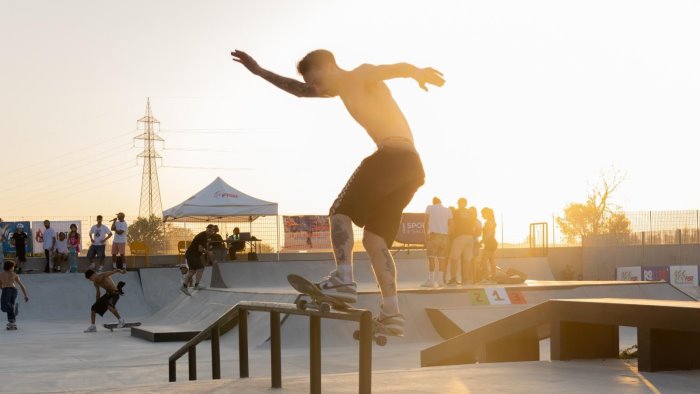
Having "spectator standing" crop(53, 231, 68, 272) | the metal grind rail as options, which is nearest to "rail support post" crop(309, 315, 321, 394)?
the metal grind rail

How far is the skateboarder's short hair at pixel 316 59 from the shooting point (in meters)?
5.31

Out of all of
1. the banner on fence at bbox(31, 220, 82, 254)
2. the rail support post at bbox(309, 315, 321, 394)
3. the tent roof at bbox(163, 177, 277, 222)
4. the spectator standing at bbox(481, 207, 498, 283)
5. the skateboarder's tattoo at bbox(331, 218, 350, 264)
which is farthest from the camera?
the banner on fence at bbox(31, 220, 82, 254)

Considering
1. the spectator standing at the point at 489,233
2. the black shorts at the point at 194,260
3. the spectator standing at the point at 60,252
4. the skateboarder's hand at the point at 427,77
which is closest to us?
the skateboarder's hand at the point at 427,77

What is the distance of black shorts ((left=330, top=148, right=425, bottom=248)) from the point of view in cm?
508

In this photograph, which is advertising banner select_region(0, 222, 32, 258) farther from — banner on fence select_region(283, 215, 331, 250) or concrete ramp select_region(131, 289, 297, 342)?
concrete ramp select_region(131, 289, 297, 342)

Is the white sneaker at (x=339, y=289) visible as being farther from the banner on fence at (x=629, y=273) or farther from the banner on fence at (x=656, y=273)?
the banner on fence at (x=629, y=273)

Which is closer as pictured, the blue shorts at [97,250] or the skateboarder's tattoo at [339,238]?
the skateboarder's tattoo at [339,238]

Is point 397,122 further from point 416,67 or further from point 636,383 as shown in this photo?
point 636,383

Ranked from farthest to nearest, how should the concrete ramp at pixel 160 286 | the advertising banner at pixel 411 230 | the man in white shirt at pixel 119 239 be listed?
1. the advertising banner at pixel 411 230
2. the concrete ramp at pixel 160 286
3. the man in white shirt at pixel 119 239

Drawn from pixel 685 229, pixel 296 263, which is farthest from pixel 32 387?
pixel 685 229

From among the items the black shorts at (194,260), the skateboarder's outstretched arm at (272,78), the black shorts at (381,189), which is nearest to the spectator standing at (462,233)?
the black shorts at (194,260)

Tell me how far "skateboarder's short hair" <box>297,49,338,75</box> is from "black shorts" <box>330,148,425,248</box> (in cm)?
69

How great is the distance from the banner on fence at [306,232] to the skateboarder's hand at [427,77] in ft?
84.8

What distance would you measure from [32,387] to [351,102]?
22.3ft
